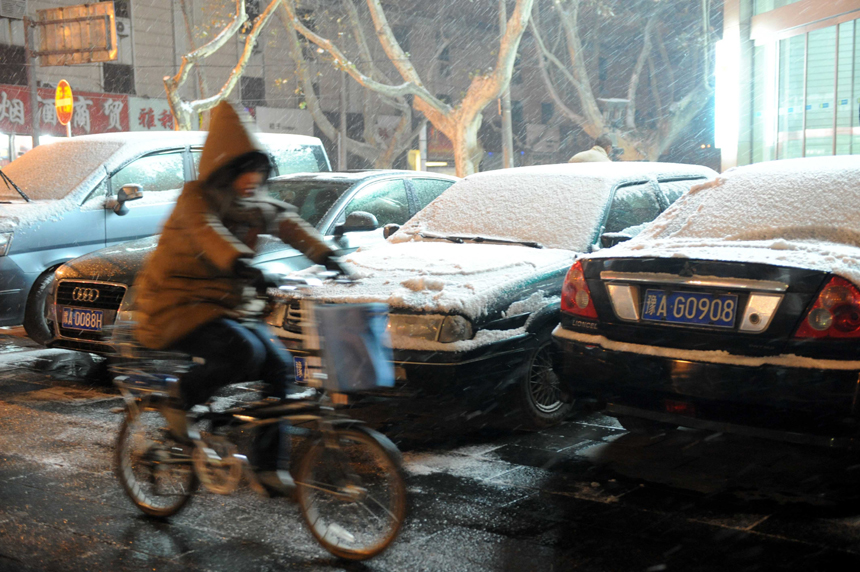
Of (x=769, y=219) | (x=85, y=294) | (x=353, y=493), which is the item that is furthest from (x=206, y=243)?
(x=85, y=294)

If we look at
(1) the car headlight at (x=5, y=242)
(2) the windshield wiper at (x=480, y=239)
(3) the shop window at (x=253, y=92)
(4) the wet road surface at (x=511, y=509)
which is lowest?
(4) the wet road surface at (x=511, y=509)

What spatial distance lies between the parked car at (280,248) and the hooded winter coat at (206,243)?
6.82 feet

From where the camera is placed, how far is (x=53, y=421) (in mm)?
5715

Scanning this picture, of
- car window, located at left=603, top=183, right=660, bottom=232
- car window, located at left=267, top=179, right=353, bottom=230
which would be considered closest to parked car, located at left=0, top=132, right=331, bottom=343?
car window, located at left=267, top=179, right=353, bottom=230

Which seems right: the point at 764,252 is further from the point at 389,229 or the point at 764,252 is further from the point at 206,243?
the point at 389,229

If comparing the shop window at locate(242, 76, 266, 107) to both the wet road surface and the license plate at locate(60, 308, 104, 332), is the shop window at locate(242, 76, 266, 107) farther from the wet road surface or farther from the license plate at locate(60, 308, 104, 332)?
the wet road surface

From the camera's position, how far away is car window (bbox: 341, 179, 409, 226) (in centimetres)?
731

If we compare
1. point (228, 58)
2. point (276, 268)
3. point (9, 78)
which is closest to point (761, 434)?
point (276, 268)

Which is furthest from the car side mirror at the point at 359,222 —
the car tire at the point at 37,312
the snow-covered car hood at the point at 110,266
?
the car tire at the point at 37,312

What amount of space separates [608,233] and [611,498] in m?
2.03

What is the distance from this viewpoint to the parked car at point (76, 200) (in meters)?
7.49

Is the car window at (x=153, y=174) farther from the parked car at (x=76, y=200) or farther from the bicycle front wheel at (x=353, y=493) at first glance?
the bicycle front wheel at (x=353, y=493)

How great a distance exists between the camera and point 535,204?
20.3 feet

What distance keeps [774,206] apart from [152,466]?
3382mm
